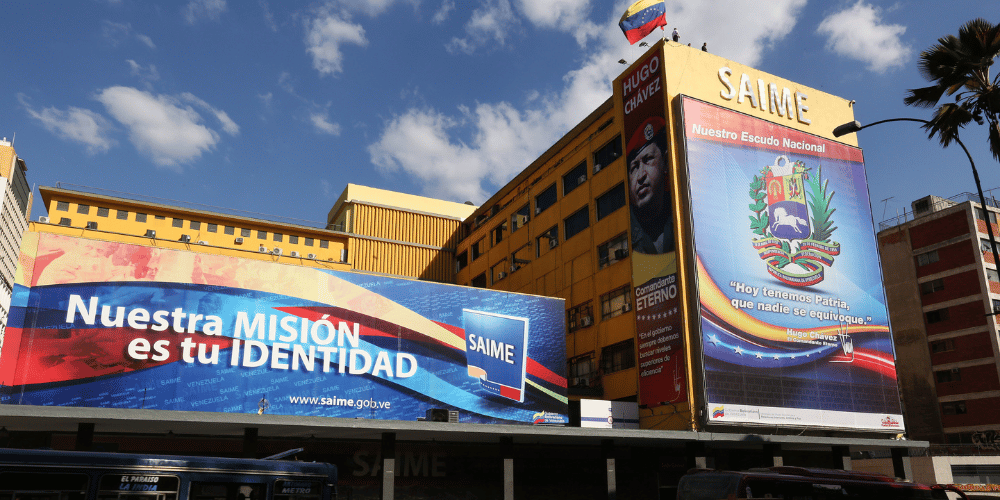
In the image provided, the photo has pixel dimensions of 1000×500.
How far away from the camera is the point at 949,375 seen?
5916 centimetres

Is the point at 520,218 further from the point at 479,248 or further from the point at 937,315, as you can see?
the point at 937,315

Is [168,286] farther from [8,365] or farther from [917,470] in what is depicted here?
[917,470]

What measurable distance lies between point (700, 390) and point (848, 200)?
16237 mm

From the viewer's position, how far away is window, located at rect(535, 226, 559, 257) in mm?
46344

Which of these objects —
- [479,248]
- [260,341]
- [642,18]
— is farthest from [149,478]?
[479,248]

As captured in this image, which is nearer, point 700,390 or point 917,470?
point 700,390

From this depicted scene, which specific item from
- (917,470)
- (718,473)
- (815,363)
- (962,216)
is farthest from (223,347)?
(962,216)

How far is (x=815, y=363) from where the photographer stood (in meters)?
36.7

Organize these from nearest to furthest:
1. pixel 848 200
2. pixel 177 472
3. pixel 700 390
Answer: pixel 177 472 < pixel 700 390 < pixel 848 200

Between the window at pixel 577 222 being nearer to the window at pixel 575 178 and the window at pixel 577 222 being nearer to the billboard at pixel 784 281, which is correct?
the window at pixel 575 178

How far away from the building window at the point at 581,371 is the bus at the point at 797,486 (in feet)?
63.3

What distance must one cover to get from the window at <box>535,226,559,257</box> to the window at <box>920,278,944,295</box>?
36.5 metres

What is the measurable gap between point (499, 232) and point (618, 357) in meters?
18.6

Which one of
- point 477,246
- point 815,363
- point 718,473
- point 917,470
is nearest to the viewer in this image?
point 718,473
